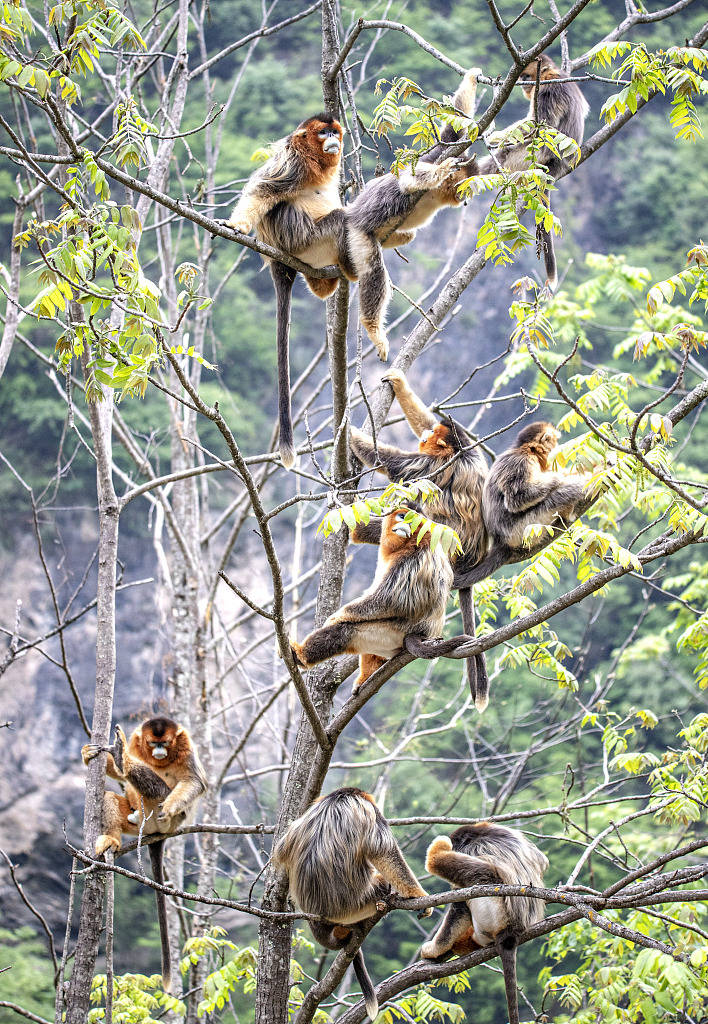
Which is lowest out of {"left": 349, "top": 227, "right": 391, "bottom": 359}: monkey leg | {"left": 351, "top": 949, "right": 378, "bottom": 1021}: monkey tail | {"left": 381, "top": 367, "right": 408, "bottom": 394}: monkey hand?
{"left": 351, "top": 949, "right": 378, "bottom": 1021}: monkey tail

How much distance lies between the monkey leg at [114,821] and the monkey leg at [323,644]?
150 cm

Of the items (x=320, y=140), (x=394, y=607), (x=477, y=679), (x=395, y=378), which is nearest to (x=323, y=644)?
(x=394, y=607)

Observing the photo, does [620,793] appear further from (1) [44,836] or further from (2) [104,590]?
(2) [104,590]

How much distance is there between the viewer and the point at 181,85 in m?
5.50

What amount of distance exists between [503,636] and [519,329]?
47.0 inches

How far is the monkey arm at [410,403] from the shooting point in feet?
14.8

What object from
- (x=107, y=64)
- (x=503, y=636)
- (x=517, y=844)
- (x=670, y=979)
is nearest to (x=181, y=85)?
(x=503, y=636)

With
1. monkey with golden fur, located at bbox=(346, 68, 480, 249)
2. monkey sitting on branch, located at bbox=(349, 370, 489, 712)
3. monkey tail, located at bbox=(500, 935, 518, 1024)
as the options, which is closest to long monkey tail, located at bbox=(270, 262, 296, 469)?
monkey sitting on branch, located at bbox=(349, 370, 489, 712)

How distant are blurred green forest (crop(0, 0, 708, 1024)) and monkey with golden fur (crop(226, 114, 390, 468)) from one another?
5.56m

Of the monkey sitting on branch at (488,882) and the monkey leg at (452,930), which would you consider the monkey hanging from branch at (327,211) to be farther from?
the monkey leg at (452,930)

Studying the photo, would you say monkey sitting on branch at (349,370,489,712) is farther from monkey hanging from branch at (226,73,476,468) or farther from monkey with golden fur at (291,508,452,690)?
monkey hanging from branch at (226,73,476,468)

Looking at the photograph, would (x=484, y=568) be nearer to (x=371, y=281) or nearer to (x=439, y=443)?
(x=439, y=443)

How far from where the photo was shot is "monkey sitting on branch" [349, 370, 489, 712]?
4.41 m

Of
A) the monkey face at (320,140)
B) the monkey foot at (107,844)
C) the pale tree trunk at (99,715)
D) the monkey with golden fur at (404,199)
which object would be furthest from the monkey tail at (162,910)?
the monkey face at (320,140)
